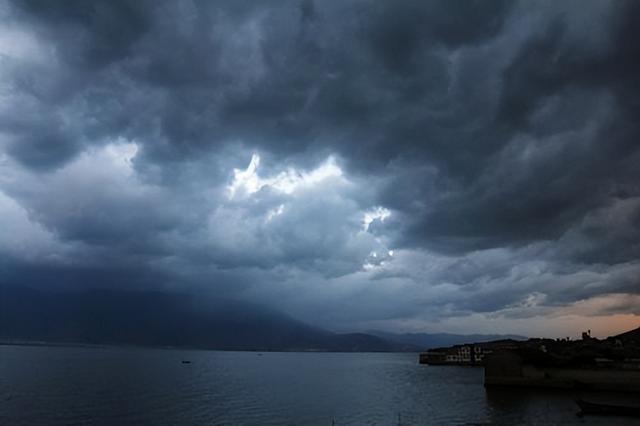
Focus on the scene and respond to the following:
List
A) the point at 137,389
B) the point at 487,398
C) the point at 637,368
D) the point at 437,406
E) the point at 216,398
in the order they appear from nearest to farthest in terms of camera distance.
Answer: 1. the point at 437,406
2. the point at 216,398
3. the point at 487,398
4. the point at 137,389
5. the point at 637,368

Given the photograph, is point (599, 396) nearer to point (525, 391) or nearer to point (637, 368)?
point (525, 391)

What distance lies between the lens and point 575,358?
5620 inches

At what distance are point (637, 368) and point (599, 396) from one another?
972 inches

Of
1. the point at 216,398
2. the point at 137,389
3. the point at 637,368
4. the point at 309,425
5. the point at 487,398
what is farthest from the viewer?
the point at 637,368

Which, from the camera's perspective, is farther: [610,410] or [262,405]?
[262,405]

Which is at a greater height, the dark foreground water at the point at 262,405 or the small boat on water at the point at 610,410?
the small boat on water at the point at 610,410

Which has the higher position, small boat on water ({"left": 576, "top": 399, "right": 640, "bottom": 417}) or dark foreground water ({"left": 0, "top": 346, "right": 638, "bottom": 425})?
small boat on water ({"left": 576, "top": 399, "right": 640, "bottom": 417})

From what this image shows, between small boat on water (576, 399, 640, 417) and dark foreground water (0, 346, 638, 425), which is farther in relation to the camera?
small boat on water (576, 399, 640, 417)

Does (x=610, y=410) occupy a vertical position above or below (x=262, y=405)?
above

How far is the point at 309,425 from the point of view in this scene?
70375 millimetres

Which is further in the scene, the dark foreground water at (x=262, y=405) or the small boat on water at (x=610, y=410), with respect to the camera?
the small boat on water at (x=610, y=410)

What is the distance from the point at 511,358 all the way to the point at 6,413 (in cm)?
11526

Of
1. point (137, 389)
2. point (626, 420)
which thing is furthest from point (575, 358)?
point (137, 389)

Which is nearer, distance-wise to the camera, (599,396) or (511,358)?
(599,396)
